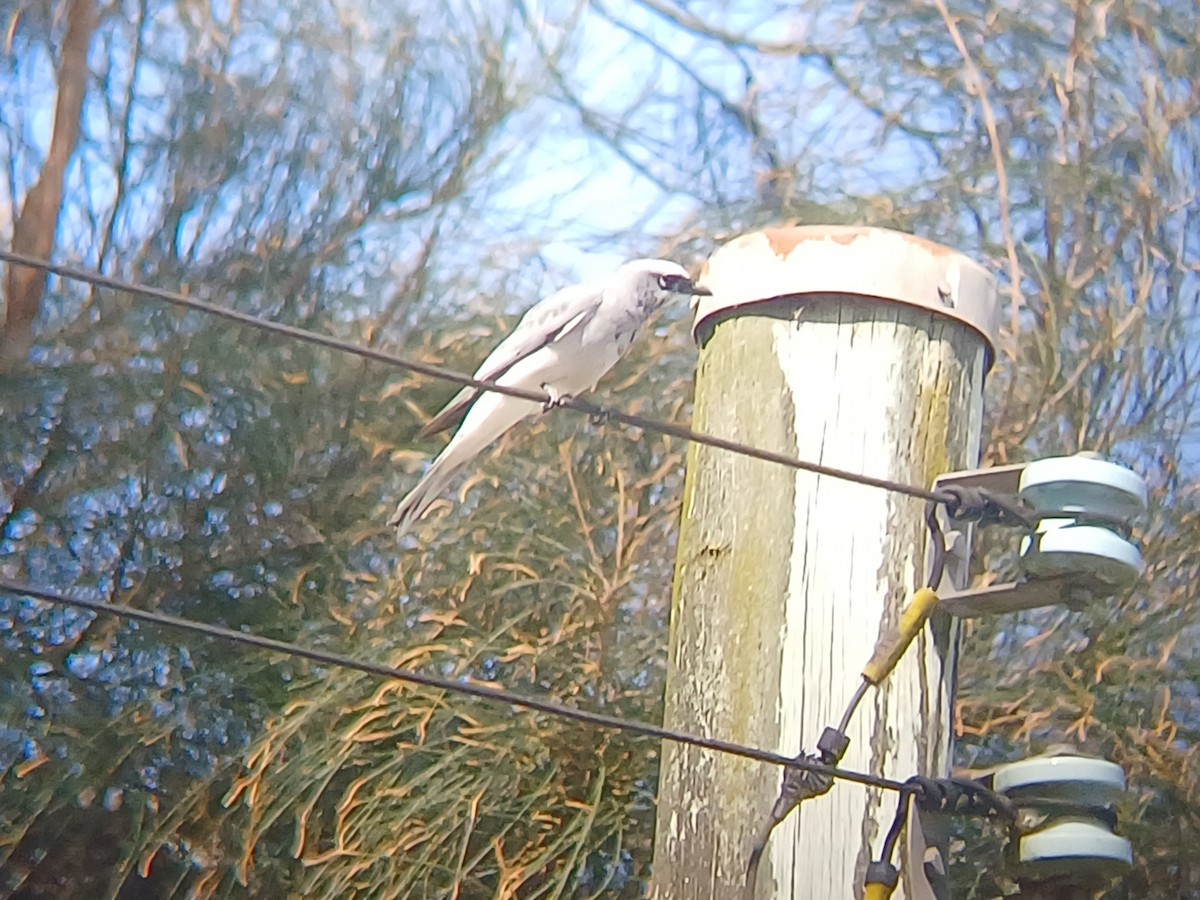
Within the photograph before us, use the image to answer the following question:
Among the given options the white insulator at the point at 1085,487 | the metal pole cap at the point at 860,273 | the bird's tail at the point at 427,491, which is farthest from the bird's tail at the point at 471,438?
the white insulator at the point at 1085,487

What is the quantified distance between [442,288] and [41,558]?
1.91 ft

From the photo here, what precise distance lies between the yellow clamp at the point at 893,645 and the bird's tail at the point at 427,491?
620 millimetres

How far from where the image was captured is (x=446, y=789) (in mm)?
1519

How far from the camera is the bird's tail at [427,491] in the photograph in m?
1.36

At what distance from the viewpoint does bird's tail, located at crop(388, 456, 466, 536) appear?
1.36 m

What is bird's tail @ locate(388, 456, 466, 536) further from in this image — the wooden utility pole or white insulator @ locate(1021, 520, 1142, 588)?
white insulator @ locate(1021, 520, 1142, 588)

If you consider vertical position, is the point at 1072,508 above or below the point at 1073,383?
below

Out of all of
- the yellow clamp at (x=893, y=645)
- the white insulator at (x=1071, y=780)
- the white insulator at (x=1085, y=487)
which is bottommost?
the white insulator at (x=1071, y=780)

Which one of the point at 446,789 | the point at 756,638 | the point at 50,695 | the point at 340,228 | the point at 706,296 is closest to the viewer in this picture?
the point at 756,638

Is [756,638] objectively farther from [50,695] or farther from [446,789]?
[50,695]

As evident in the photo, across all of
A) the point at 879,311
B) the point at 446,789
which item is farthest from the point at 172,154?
the point at 879,311

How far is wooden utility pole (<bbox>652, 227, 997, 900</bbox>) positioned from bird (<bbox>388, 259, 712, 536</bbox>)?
1.66 ft

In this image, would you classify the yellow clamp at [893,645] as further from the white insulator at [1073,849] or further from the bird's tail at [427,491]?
the bird's tail at [427,491]

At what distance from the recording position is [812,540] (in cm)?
81
